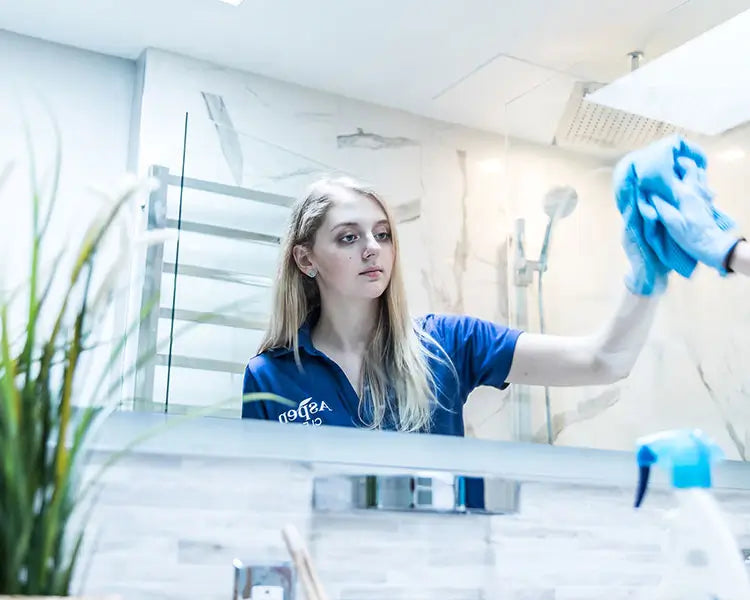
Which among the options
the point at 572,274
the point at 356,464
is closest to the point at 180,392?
the point at 356,464

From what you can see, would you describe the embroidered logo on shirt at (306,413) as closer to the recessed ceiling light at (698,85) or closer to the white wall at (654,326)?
the white wall at (654,326)

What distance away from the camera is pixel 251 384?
3.77 feet

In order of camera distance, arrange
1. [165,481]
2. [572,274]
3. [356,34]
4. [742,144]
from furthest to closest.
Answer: [742,144] → [572,274] → [356,34] → [165,481]

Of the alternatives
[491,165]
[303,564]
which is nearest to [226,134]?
[491,165]

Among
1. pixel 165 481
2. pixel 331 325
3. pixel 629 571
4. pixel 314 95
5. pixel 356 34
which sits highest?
pixel 356 34

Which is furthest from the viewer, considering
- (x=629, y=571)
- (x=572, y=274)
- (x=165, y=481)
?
(x=572, y=274)

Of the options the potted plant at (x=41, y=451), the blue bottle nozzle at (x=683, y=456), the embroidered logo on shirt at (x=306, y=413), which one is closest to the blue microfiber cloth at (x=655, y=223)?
the blue bottle nozzle at (x=683, y=456)

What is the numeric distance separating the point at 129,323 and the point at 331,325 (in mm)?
303

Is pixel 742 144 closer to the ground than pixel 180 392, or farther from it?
farther from it

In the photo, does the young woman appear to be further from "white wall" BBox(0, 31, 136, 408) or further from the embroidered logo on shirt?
"white wall" BBox(0, 31, 136, 408)

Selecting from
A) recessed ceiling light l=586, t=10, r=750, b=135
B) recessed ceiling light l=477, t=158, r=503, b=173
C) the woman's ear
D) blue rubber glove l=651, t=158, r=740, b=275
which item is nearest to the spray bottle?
blue rubber glove l=651, t=158, r=740, b=275

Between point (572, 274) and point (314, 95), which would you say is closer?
point (314, 95)

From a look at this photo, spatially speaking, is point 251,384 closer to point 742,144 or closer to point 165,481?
point 165,481

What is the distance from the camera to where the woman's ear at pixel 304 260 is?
49.7 inches
